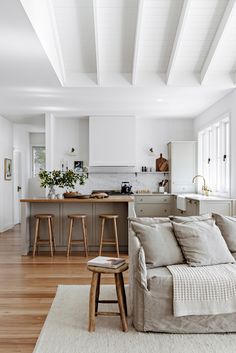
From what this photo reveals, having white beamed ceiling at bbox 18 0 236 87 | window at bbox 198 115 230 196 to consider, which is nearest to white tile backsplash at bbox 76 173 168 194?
window at bbox 198 115 230 196

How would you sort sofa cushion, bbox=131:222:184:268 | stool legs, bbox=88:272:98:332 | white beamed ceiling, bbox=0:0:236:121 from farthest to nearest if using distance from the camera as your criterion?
white beamed ceiling, bbox=0:0:236:121 → sofa cushion, bbox=131:222:184:268 → stool legs, bbox=88:272:98:332

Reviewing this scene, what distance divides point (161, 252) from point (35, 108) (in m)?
5.54

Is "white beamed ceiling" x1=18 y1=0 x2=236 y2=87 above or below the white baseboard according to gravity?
above

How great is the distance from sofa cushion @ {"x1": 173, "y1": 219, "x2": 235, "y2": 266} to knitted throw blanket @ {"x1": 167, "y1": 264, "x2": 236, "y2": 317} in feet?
0.93

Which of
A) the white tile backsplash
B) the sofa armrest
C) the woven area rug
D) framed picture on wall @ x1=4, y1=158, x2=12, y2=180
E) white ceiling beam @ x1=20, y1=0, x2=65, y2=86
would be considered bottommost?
the woven area rug

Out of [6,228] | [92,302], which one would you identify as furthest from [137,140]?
[92,302]

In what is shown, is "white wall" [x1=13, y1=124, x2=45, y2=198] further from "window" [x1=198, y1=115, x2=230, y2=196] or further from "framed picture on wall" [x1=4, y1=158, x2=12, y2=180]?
"window" [x1=198, y1=115, x2=230, y2=196]

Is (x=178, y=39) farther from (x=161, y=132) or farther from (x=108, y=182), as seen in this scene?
(x=108, y=182)

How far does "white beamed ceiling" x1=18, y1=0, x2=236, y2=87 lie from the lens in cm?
453

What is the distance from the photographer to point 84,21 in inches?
192

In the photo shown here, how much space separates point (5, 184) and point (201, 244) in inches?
269

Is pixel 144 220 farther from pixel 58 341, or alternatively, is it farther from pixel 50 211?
pixel 50 211

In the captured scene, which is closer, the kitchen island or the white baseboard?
the kitchen island

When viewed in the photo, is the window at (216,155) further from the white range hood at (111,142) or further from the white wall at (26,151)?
the white wall at (26,151)
